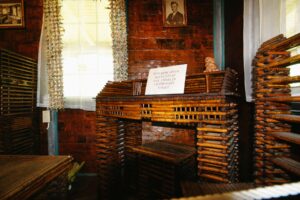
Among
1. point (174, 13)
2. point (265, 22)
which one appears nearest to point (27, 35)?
point (174, 13)

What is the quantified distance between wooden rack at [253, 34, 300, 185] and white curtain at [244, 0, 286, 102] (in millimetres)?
302

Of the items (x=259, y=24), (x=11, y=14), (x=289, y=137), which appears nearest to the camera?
(x=289, y=137)

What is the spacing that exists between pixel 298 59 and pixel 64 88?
3.76 m

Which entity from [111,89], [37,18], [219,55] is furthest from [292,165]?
[37,18]

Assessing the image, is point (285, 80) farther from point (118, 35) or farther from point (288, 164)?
point (118, 35)

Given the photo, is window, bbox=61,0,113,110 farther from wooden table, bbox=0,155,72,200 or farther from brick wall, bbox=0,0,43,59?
wooden table, bbox=0,155,72,200

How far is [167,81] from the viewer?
2.17 metres

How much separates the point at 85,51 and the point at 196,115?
2862 mm

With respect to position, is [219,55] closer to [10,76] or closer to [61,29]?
[61,29]

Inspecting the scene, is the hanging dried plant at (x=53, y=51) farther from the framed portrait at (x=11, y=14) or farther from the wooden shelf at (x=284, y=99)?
the wooden shelf at (x=284, y=99)

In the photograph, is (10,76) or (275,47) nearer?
(275,47)

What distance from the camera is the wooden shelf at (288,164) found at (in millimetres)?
1541

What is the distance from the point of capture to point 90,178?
3.68 metres

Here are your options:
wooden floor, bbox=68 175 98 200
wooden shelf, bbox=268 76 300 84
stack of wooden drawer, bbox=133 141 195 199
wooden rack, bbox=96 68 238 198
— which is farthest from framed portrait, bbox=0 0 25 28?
wooden shelf, bbox=268 76 300 84
